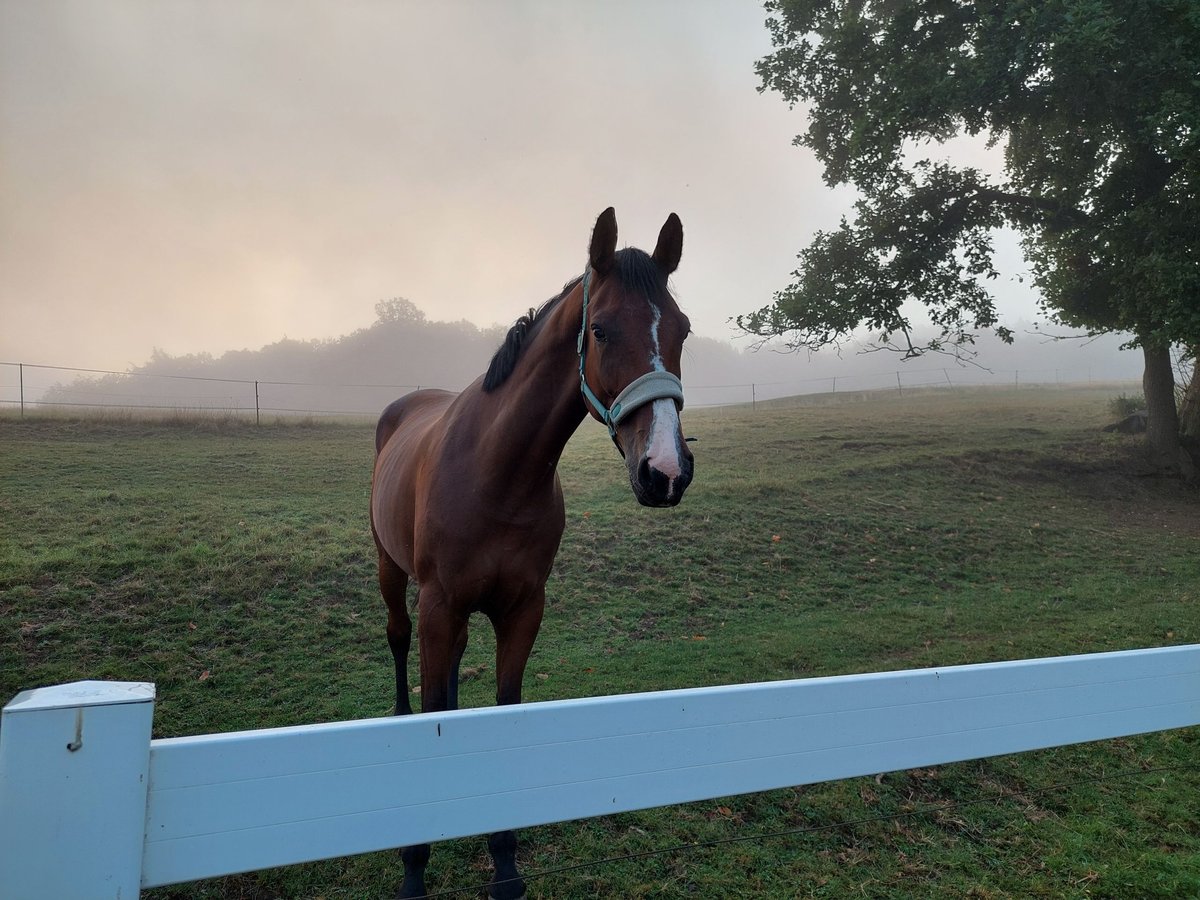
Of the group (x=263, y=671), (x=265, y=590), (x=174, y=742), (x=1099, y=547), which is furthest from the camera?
(x=1099, y=547)

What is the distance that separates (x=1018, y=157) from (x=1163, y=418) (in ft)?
21.2

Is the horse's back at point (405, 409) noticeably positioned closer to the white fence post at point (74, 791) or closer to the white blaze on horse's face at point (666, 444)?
the white blaze on horse's face at point (666, 444)

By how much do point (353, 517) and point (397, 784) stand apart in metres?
8.21

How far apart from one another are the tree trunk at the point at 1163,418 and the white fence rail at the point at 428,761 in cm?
1545

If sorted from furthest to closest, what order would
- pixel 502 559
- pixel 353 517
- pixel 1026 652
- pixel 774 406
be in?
pixel 774 406 < pixel 353 517 < pixel 1026 652 < pixel 502 559

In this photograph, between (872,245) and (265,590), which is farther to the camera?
(872,245)

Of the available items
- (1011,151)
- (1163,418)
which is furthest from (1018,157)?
(1163,418)

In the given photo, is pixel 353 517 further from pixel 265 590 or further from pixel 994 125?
pixel 994 125

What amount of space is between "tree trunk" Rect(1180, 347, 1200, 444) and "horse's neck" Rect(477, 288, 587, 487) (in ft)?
54.5

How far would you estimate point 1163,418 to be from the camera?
13562 mm

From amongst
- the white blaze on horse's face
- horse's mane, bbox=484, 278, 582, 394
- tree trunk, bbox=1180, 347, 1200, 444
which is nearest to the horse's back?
horse's mane, bbox=484, 278, 582, 394

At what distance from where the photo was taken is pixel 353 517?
8.85 metres

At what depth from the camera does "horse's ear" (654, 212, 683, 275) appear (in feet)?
8.62

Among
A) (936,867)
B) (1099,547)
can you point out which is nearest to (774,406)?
(1099,547)
